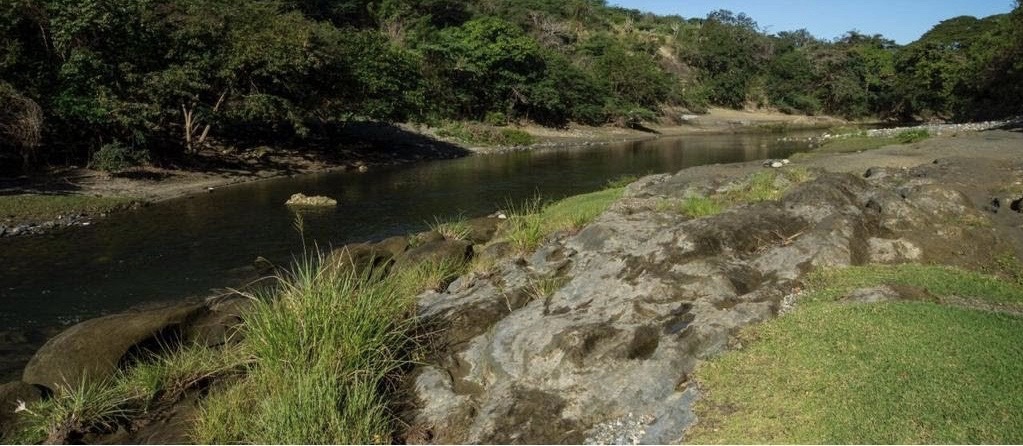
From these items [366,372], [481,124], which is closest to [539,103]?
[481,124]

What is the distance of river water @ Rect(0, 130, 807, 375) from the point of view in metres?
14.5

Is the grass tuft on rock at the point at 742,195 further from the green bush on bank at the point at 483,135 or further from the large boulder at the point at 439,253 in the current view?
the green bush on bank at the point at 483,135

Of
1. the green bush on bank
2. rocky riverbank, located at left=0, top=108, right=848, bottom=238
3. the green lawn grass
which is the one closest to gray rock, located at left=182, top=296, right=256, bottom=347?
the green lawn grass

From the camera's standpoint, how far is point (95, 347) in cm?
966

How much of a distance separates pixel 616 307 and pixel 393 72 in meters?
39.6

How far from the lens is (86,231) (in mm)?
21547

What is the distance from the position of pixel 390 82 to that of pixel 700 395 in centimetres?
4048

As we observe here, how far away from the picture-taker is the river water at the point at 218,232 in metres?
14.5

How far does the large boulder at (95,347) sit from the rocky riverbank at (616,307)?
0.03 m

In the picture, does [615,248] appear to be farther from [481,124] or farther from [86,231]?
[481,124]

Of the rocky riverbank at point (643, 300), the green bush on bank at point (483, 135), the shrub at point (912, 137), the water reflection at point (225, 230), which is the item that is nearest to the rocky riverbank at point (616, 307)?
the rocky riverbank at point (643, 300)

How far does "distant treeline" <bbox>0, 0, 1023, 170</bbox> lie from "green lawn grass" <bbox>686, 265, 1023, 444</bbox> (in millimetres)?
27894

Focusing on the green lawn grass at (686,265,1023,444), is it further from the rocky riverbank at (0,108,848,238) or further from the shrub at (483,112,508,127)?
the shrub at (483,112,508,127)

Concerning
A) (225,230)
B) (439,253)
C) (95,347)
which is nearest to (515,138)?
(225,230)
